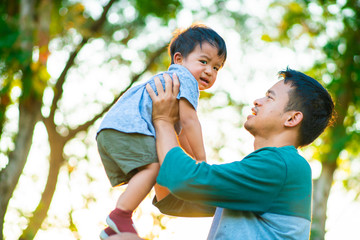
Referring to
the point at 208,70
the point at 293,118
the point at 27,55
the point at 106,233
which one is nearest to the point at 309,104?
the point at 293,118

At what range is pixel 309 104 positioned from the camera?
255 centimetres

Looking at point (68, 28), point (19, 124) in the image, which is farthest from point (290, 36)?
point (19, 124)

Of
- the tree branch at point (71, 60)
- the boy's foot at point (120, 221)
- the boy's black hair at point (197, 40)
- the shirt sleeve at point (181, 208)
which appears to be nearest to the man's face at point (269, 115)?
the boy's black hair at point (197, 40)

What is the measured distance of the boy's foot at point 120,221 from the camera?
7.42 feet

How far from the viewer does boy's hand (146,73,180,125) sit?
94.9 inches

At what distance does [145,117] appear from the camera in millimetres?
2391

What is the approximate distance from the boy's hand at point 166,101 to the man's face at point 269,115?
0.42m

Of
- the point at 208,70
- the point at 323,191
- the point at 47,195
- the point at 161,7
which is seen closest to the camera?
the point at 208,70

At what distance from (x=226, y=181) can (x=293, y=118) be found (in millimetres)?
639

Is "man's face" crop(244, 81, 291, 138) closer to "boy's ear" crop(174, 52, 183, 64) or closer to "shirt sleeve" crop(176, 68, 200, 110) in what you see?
"shirt sleeve" crop(176, 68, 200, 110)

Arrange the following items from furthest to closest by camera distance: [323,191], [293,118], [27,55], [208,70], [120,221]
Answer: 1. [323,191]
2. [27,55]
3. [208,70]
4. [293,118]
5. [120,221]

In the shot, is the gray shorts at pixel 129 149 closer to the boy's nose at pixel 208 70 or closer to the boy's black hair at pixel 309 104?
the boy's nose at pixel 208 70

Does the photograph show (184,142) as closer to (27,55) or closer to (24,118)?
(27,55)

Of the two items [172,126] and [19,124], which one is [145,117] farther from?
[19,124]
